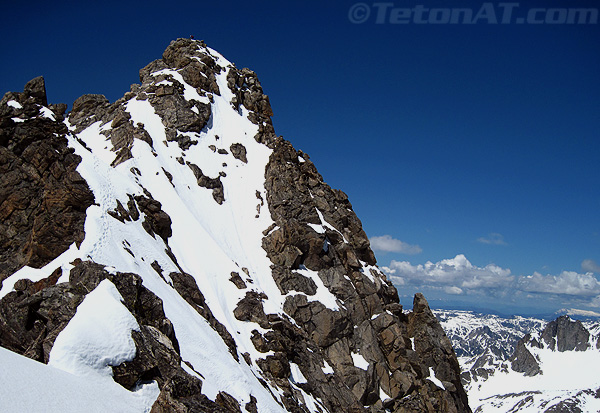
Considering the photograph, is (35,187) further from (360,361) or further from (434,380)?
(434,380)

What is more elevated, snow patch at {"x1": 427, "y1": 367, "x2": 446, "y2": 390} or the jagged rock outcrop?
the jagged rock outcrop

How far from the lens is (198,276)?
171 ft

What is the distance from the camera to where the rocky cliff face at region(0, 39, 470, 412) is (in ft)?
82.9

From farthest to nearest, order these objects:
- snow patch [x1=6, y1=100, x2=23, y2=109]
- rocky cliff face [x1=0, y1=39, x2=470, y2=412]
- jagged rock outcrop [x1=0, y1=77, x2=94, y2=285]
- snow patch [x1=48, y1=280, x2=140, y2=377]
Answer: snow patch [x1=6, y1=100, x2=23, y2=109] → jagged rock outcrop [x1=0, y1=77, x2=94, y2=285] → rocky cliff face [x1=0, y1=39, x2=470, y2=412] → snow patch [x1=48, y1=280, x2=140, y2=377]

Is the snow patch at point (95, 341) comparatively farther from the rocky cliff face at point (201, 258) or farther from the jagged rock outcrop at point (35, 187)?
the jagged rock outcrop at point (35, 187)

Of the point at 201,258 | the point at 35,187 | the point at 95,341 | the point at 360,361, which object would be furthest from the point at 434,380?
the point at 35,187

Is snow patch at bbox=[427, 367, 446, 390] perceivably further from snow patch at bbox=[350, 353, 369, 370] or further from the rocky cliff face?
snow patch at bbox=[350, 353, 369, 370]

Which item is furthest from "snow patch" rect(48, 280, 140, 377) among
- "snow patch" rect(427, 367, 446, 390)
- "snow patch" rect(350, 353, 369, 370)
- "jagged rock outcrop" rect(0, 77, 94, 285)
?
"snow patch" rect(427, 367, 446, 390)

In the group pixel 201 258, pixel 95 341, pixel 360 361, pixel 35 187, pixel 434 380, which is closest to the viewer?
pixel 95 341

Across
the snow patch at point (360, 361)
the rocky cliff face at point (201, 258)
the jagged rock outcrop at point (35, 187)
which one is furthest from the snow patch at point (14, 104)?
the snow patch at point (360, 361)

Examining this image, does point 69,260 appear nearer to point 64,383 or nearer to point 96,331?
point 96,331

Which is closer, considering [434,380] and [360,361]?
[360,361]

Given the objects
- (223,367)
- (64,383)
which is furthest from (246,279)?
(64,383)

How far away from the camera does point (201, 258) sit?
183ft
